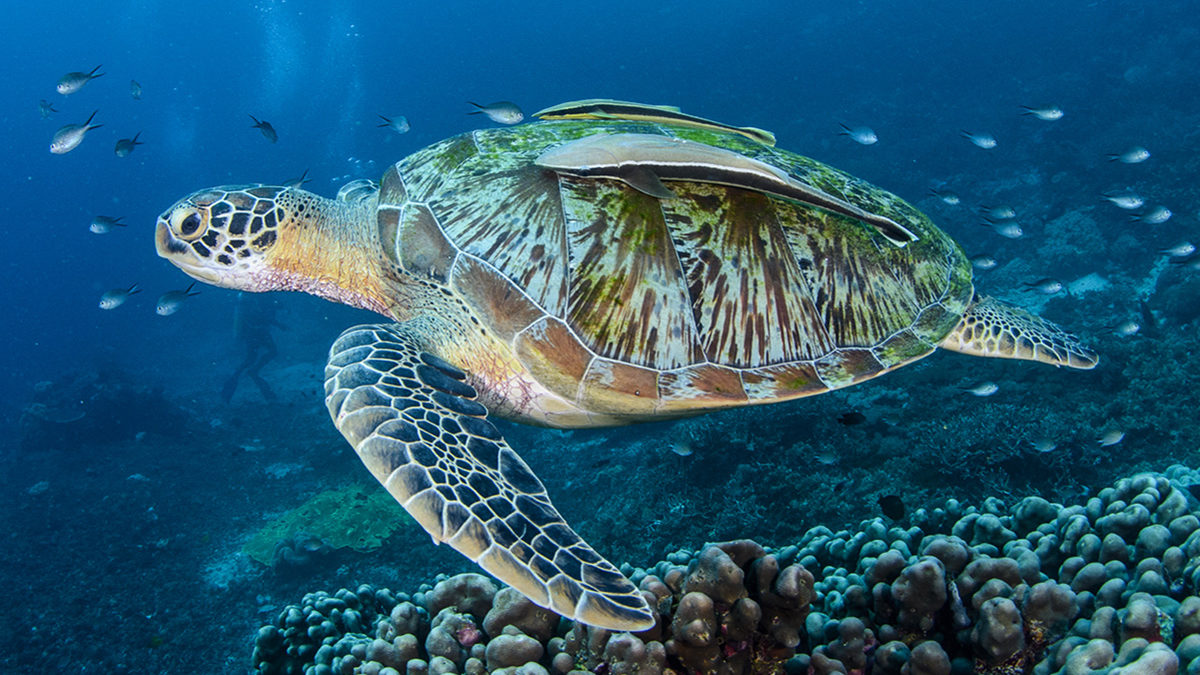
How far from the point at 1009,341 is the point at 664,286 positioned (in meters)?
2.15


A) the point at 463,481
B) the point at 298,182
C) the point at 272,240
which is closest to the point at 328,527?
the point at 298,182

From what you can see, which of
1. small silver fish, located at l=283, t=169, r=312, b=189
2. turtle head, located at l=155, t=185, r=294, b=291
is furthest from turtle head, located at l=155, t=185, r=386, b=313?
small silver fish, located at l=283, t=169, r=312, b=189

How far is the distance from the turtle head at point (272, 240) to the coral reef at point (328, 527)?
3.89 metres

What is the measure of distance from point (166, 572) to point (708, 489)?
20.7 feet

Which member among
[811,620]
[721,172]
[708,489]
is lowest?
[708,489]

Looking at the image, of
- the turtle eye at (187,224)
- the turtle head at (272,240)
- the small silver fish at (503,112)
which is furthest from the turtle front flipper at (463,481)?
the small silver fish at (503,112)

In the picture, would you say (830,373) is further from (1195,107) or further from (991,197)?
(1195,107)

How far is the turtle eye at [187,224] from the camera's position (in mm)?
2957

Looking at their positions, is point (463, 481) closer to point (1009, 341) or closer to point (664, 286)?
point (664, 286)

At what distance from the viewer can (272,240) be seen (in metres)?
3.10

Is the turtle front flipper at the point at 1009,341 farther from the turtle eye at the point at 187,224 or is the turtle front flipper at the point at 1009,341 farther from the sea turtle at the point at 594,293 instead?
the turtle eye at the point at 187,224

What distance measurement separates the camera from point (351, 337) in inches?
104

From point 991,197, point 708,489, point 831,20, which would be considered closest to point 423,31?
point 831,20

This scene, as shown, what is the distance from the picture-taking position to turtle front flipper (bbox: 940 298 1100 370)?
3.11 m
